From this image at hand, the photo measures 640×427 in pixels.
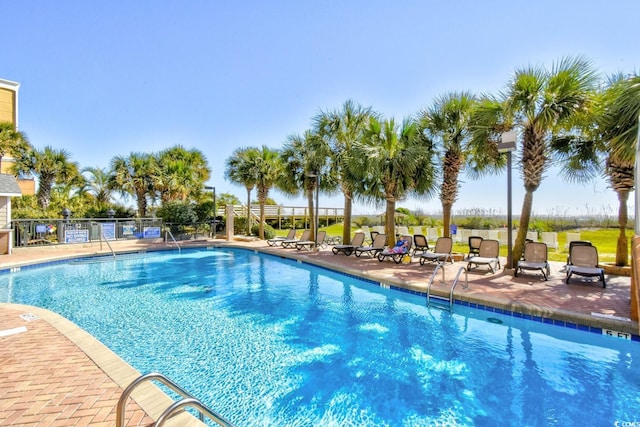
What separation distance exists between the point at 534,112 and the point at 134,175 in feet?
78.0

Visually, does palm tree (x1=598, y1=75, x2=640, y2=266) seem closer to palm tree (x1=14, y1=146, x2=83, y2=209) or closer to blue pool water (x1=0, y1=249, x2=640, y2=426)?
blue pool water (x1=0, y1=249, x2=640, y2=426)

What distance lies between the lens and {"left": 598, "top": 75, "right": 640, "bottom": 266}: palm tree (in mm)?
7910

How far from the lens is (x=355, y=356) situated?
518 cm

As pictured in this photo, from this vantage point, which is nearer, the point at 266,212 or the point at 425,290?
the point at 425,290

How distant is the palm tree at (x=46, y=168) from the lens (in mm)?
20719

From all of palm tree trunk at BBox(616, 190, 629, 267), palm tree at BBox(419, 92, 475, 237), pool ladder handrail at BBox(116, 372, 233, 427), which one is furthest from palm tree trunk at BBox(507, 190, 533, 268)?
pool ladder handrail at BBox(116, 372, 233, 427)

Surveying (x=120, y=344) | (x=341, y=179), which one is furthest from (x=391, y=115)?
(x=120, y=344)

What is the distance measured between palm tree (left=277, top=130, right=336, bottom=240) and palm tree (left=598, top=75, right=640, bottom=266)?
10623 mm

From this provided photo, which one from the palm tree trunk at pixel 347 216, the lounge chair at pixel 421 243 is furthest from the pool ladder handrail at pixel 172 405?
the palm tree trunk at pixel 347 216

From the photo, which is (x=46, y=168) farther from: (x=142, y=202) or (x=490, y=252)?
(x=490, y=252)

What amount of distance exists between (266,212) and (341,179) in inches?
595

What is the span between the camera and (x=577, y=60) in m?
8.70

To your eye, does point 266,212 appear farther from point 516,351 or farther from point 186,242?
point 516,351

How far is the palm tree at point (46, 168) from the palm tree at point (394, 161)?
21.4m
